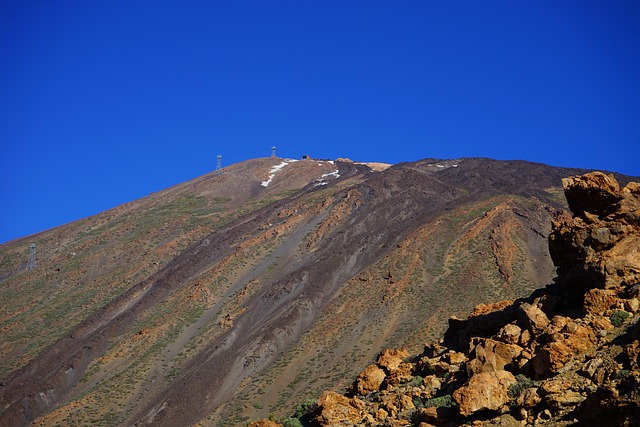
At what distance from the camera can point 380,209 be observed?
7150 centimetres

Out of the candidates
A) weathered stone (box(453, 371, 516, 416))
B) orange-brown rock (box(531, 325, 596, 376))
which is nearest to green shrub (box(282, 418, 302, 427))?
weathered stone (box(453, 371, 516, 416))

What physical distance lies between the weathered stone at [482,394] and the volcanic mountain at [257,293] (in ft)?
82.7

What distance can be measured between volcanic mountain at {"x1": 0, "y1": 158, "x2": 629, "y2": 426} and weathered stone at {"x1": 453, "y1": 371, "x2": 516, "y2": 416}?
82.7 ft

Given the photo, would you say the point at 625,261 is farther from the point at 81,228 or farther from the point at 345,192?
the point at 81,228

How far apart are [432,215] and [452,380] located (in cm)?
4979

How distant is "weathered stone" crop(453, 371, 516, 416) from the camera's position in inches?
533

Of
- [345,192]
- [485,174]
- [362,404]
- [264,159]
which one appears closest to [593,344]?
[362,404]

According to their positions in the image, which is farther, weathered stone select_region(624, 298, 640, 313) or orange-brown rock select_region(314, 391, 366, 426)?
orange-brown rock select_region(314, 391, 366, 426)

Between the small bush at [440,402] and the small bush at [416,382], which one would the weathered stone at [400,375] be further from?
the small bush at [440,402]

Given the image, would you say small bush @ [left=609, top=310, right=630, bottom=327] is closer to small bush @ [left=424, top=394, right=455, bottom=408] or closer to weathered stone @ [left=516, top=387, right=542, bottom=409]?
weathered stone @ [left=516, top=387, right=542, bottom=409]

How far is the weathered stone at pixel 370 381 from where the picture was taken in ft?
64.7

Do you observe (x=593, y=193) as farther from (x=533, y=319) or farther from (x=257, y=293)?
(x=257, y=293)

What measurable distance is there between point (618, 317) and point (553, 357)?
184cm

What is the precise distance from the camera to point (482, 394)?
13.7 meters
